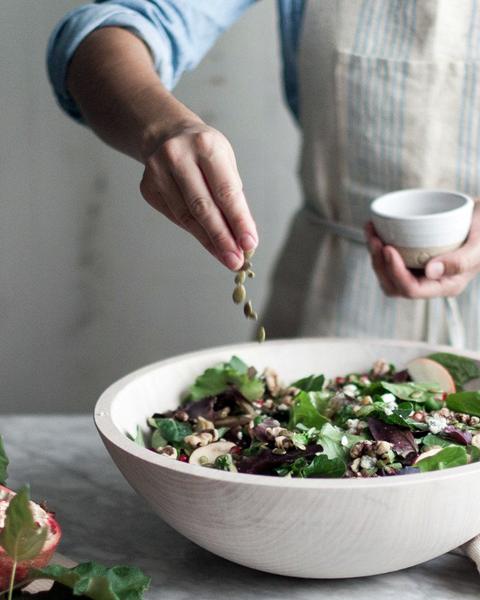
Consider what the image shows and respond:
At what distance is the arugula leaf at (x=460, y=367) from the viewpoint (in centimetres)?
116

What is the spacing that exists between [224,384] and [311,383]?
10 centimetres

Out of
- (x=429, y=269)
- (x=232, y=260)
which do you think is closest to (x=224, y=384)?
(x=232, y=260)

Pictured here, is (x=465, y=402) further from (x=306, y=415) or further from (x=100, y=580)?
(x=100, y=580)

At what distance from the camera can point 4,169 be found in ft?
7.64

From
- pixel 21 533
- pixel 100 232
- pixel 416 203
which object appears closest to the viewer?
pixel 21 533

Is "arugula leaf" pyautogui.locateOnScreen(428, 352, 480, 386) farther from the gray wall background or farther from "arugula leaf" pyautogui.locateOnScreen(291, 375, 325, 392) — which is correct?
the gray wall background

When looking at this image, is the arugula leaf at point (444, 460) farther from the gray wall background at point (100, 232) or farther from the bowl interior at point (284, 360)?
the gray wall background at point (100, 232)

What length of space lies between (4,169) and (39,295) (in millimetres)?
317

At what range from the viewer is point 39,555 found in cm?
83

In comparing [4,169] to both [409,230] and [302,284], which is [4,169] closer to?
[302,284]

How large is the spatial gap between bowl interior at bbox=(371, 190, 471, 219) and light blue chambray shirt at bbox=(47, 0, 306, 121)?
374 millimetres

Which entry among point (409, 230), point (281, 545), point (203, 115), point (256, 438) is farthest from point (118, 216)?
point (281, 545)

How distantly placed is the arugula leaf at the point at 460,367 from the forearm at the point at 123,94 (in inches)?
15.7

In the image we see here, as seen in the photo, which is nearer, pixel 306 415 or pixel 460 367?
pixel 306 415
